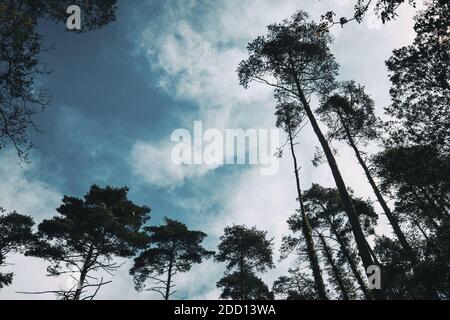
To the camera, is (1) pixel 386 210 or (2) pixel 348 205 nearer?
(2) pixel 348 205

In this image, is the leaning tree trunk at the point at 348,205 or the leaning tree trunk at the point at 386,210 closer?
the leaning tree trunk at the point at 348,205

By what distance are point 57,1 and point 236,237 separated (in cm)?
2017

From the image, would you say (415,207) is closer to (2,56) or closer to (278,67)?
(278,67)

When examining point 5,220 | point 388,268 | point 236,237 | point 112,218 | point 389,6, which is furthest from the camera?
point 236,237

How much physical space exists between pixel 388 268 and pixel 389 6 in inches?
732

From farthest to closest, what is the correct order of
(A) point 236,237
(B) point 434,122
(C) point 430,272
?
(A) point 236,237
(C) point 430,272
(B) point 434,122

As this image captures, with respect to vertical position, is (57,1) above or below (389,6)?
above

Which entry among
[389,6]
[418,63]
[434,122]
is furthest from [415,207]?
[389,6]

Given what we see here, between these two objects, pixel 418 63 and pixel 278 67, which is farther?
pixel 278 67

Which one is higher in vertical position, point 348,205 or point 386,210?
point 386,210

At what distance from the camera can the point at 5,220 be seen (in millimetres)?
22797

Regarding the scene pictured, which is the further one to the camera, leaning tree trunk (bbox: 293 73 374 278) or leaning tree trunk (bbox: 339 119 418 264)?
leaning tree trunk (bbox: 339 119 418 264)

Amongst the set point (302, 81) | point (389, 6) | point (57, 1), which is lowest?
point (389, 6)

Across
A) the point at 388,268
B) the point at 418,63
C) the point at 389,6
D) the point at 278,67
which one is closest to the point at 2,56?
the point at 389,6
